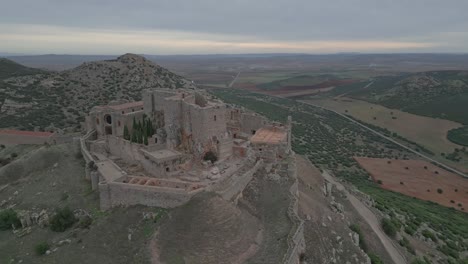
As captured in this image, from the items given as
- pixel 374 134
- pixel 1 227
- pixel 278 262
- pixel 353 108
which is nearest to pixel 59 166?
pixel 1 227

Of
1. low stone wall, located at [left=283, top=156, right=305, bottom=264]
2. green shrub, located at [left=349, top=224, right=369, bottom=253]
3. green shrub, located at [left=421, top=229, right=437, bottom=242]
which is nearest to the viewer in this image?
low stone wall, located at [left=283, top=156, right=305, bottom=264]

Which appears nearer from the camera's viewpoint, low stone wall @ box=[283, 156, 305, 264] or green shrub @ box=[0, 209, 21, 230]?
low stone wall @ box=[283, 156, 305, 264]

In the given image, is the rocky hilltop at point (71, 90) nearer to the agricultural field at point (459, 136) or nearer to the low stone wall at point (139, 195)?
the low stone wall at point (139, 195)

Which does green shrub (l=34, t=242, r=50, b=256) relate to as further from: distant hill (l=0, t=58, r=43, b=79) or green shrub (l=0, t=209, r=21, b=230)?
distant hill (l=0, t=58, r=43, b=79)

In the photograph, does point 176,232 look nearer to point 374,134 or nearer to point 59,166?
point 59,166

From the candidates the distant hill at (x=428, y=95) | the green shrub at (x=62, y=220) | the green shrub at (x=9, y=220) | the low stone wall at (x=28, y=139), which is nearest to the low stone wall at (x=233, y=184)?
the green shrub at (x=62, y=220)

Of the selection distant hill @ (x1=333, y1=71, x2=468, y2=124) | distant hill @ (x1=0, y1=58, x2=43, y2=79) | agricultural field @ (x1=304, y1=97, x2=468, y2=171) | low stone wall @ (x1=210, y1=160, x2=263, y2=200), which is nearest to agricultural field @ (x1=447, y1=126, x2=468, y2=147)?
agricultural field @ (x1=304, y1=97, x2=468, y2=171)

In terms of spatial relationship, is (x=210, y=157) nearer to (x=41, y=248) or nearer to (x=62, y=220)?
(x=62, y=220)
